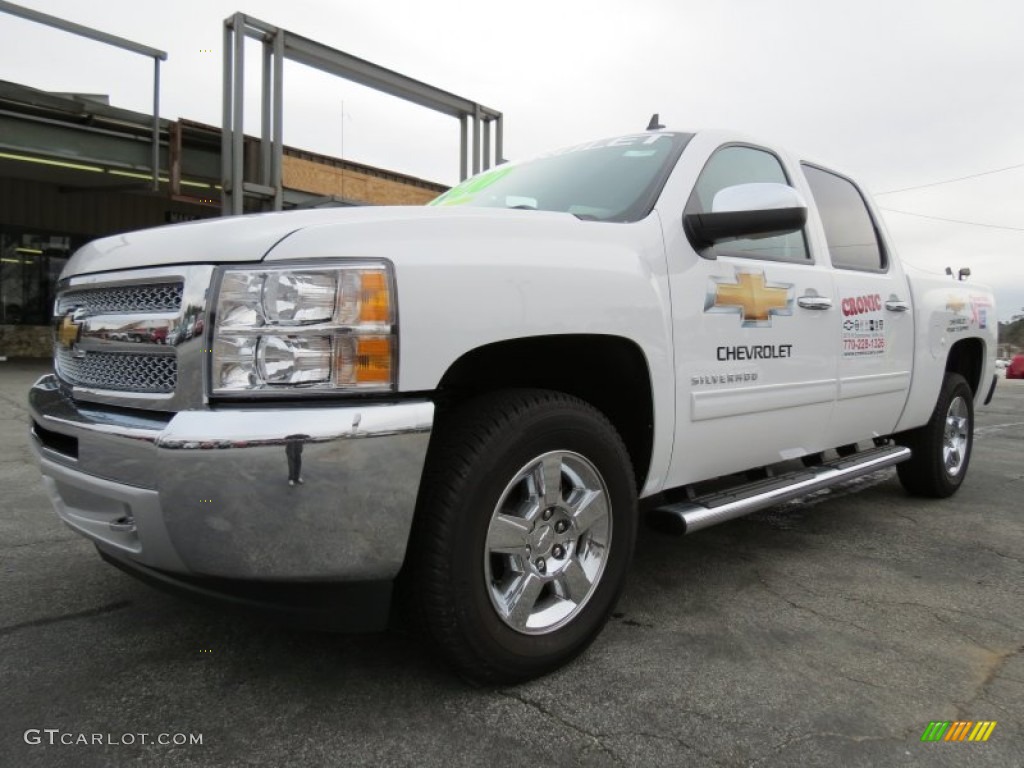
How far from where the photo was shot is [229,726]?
1.90 m

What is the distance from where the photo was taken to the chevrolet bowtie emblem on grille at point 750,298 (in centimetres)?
269

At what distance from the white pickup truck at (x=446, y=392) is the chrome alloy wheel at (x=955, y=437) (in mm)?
2287

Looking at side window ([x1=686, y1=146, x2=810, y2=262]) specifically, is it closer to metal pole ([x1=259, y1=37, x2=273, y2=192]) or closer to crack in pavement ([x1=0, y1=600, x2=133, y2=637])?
crack in pavement ([x1=0, y1=600, x2=133, y2=637])

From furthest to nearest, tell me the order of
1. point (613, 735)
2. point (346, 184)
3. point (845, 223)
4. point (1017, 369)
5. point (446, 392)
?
point (1017, 369), point (346, 184), point (845, 223), point (446, 392), point (613, 735)

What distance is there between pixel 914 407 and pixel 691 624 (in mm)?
2418

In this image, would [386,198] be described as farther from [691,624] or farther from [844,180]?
[691,624]

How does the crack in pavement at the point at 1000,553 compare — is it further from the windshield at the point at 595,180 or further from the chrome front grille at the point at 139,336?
the chrome front grille at the point at 139,336

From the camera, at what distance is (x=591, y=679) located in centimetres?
221

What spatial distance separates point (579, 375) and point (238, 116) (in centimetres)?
967

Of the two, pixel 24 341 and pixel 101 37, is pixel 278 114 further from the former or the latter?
pixel 24 341

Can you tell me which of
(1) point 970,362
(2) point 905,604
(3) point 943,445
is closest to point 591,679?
(2) point 905,604

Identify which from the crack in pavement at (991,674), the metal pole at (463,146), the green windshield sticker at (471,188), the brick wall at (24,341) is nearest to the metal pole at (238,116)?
the metal pole at (463,146)

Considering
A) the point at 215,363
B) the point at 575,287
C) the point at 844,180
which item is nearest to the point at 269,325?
the point at 215,363

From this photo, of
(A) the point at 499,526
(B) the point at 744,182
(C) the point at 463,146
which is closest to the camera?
(A) the point at 499,526
